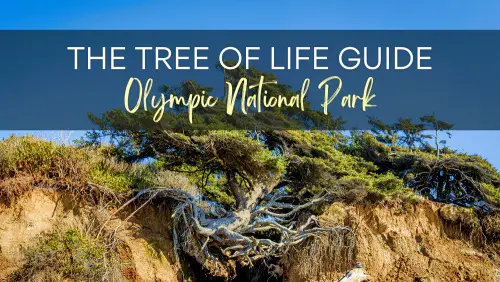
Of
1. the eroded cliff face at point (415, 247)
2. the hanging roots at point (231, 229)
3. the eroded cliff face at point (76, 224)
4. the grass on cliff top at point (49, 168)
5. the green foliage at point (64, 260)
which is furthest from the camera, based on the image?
the eroded cliff face at point (415, 247)

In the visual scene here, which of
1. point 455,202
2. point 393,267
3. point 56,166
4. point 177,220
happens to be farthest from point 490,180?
point 56,166

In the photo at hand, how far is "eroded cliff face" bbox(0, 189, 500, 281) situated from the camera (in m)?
16.2

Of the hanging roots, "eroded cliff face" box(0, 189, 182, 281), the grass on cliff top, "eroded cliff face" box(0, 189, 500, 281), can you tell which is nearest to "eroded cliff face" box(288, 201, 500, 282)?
"eroded cliff face" box(0, 189, 500, 281)

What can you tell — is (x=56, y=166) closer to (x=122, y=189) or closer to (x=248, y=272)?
(x=122, y=189)

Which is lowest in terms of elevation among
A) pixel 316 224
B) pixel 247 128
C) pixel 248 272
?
pixel 248 272

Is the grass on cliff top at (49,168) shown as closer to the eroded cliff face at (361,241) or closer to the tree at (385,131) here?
the eroded cliff face at (361,241)

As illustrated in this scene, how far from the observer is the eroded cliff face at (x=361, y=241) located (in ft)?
53.3

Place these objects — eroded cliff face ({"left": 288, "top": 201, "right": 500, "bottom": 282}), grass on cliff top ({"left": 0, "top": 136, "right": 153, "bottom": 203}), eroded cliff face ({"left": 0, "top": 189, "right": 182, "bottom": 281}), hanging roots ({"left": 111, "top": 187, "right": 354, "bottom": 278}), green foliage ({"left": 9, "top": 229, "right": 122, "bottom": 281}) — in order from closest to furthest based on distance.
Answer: green foliage ({"left": 9, "top": 229, "right": 122, "bottom": 281}) → eroded cliff face ({"left": 0, "top": 189, "right": 182, "bottom": 281}) → grass on cliff top ({"left": 0, "top": 136, "right": 153, "bottom": 203}) → hanging roots ({"left": 111, "top": 187, "right": 354, "bottom": 278}) → eroded cliff face ({"left": 288, "top": 201, "right": 500, "bottom": 282})

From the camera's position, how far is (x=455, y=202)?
70.3ft

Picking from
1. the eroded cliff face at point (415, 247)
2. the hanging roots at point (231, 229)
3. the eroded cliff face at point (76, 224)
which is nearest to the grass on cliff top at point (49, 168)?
the eroded cliff face at point (76, 224)

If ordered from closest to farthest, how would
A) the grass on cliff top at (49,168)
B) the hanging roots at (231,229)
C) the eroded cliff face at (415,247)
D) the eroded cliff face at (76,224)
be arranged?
1. the eroded cliff face at (76,224)
2. the grass on cliff top at (49,168)
3. the hanging roots at (231,229)
4. the eroded cliff face at (415,247)

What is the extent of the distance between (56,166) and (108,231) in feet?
7.16

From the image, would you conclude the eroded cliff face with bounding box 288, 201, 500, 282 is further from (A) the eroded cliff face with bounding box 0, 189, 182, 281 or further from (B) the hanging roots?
(A) the eroded cliff face with bounding box 0, 189, 182, 281

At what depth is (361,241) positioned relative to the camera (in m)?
19.0
